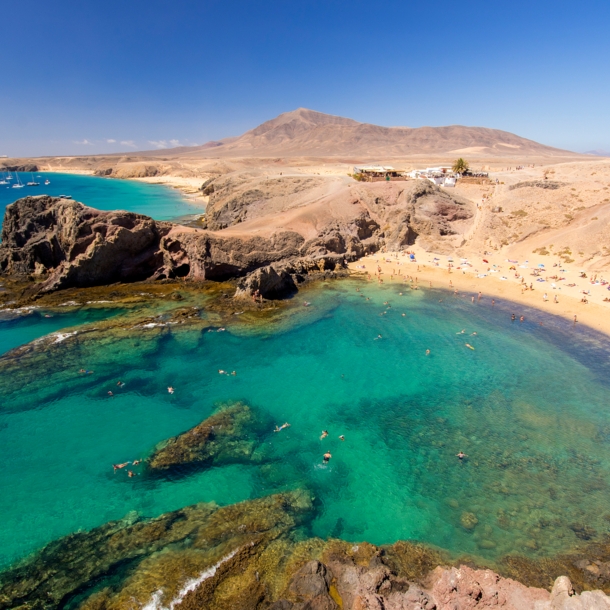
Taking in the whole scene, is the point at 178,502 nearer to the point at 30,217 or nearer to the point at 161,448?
the point at 161,448

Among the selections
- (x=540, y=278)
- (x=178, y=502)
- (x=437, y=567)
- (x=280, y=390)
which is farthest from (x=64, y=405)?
(x=540, y=278)

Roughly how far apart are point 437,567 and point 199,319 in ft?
83.6

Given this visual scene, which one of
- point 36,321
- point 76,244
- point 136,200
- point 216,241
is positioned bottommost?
point 36,321

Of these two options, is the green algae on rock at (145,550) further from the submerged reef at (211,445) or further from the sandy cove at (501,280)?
the sandy cove at (501,280)

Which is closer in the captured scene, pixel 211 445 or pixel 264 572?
pixel 264 572

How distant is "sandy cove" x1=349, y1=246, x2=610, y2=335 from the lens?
121 feet

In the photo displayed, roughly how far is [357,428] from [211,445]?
8.01 metres

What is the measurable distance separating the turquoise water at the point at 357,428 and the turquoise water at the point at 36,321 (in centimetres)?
464

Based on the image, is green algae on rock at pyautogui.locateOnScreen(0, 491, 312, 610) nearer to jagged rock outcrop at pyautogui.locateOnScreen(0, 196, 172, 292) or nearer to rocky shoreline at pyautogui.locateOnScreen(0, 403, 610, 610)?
rocky shoreline at pyautogui.locateOnScreen(0, 403, 610, 610)

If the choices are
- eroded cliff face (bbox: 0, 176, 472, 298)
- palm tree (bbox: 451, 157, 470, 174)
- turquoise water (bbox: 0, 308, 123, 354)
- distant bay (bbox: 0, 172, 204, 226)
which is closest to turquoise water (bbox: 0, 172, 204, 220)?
distant bay (bbox: 0, 172, 204, 226)

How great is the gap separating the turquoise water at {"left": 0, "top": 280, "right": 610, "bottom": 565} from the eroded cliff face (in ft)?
41.0

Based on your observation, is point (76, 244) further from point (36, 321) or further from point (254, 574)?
point (254, 574)

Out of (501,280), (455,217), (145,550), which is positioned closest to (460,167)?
(455,217)

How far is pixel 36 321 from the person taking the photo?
3397cm
